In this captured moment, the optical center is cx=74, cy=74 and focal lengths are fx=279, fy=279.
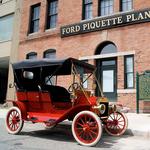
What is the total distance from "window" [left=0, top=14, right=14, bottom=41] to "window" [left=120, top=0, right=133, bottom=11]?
9.96 metres

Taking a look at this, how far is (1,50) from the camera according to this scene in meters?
22.9

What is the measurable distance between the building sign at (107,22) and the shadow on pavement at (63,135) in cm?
818

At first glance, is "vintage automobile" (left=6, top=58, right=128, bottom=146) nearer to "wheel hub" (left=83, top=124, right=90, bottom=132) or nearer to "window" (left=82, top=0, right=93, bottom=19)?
"wheel hub" (left=83, top=124, right=90, bottom=132)

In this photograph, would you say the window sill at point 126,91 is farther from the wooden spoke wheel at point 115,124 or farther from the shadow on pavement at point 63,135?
the wooden spoke wheel at point 115,124

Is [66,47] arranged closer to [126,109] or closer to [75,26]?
[75,26]

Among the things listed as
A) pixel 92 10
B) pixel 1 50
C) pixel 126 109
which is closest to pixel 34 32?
pixel 1 50

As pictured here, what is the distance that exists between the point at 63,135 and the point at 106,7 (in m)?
10.6

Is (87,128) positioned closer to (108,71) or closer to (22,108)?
(22,108)

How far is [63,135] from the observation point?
8.99m

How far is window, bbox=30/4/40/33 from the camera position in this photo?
69.2 feet

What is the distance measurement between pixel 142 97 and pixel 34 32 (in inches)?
418

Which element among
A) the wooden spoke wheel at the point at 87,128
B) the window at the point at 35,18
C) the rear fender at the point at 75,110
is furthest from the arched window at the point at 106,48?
the wooden spoke wheel at the point at 87,128

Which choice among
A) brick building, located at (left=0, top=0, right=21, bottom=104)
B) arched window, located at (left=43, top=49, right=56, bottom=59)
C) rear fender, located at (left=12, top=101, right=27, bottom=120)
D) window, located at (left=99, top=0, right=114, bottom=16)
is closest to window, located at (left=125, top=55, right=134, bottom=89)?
window, located at (left=99, top=0, right=114, bottom=16)

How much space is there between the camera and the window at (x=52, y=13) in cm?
1992
